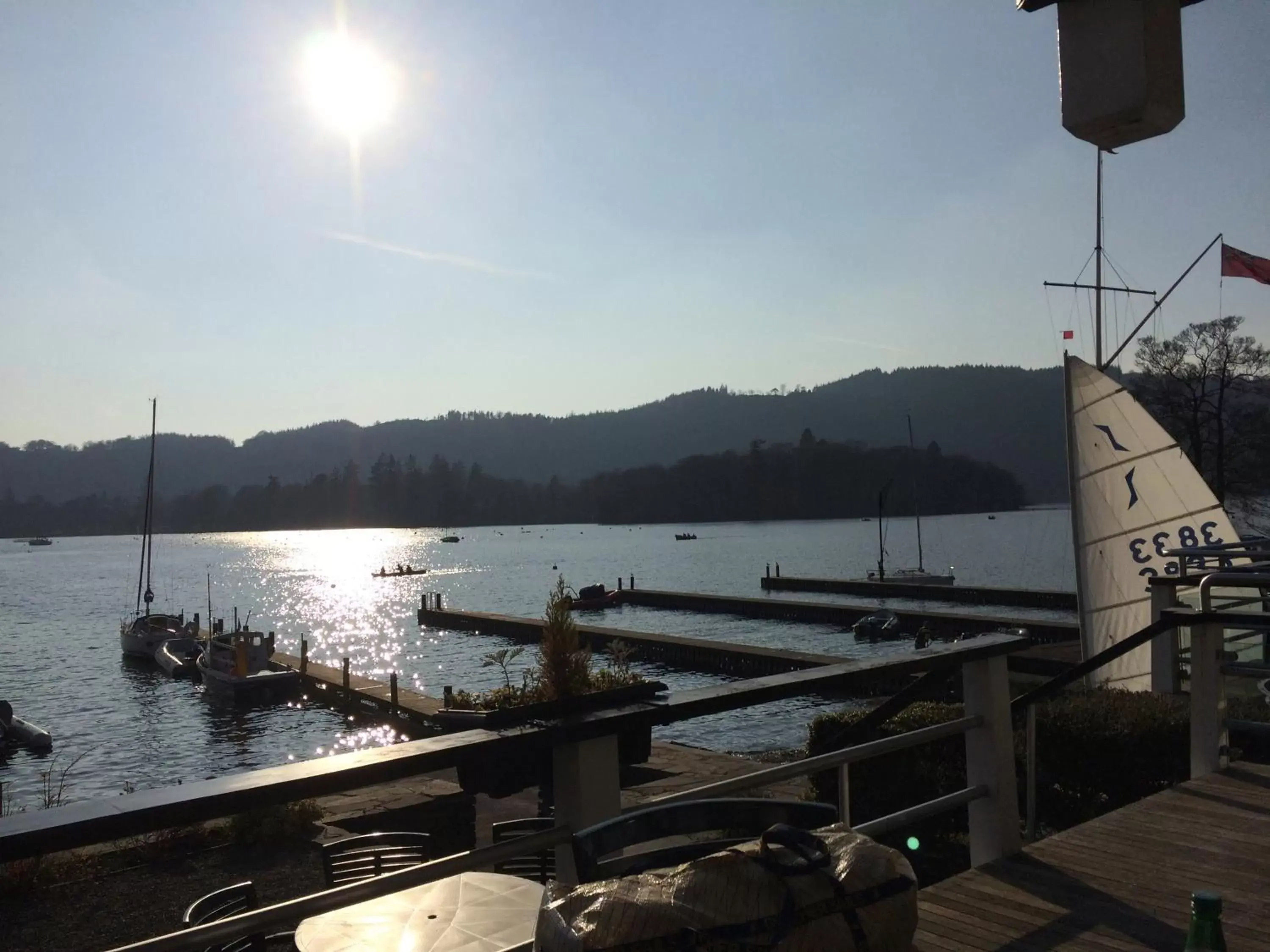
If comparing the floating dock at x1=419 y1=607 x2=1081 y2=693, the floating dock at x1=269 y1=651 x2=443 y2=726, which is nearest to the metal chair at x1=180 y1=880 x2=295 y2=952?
the floating dock at x1=419 y1=607 x2=1081 y2=693

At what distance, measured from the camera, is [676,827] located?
2180 mm

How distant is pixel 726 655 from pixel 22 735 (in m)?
23.3

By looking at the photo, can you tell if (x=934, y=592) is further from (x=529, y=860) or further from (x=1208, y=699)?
(x=529, y=860)

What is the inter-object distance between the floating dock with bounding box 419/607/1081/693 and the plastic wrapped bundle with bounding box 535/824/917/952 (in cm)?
1741

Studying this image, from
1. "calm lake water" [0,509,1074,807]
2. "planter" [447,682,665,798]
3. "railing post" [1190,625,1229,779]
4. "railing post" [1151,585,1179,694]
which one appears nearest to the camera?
"planter" [447,682,665,798]

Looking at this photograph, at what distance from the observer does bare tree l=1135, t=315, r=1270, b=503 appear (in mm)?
41719

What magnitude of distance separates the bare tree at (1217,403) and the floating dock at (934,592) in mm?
10510

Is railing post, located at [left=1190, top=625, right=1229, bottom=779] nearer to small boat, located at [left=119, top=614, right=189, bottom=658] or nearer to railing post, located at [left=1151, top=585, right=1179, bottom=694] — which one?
railing post, located at [left=1151, top=585, right=1179, bottom=694]

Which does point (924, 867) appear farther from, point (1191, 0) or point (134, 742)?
point (134, 742)

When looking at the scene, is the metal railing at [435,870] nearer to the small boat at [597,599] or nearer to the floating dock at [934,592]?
the floating dock at [934,592]

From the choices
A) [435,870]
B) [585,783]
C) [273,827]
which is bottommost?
[273,827]

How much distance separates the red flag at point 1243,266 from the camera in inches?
680

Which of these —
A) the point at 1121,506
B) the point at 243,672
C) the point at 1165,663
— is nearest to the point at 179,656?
the point at 243,672

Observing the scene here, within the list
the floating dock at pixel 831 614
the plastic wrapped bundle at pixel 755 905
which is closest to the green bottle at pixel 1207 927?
the plastic wrapped bundle at pixel 755 905
